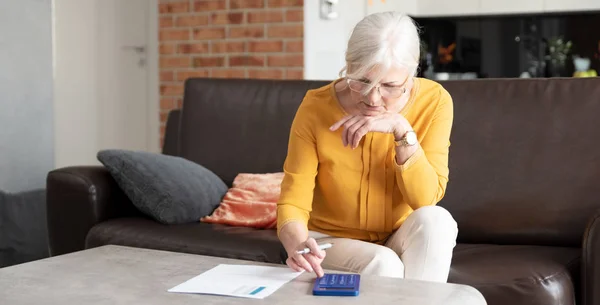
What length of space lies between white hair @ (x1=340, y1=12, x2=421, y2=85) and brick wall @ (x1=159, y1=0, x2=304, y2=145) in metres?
2.74

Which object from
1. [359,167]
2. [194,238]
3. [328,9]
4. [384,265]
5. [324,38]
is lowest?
[194,238]

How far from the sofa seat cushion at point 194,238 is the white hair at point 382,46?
766 mm

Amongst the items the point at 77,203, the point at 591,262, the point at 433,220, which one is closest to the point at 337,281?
the point at 433,220

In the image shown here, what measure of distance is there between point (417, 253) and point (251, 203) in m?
1.08

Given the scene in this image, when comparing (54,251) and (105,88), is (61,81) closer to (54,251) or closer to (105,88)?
(105,88)

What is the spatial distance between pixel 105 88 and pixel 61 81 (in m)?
0.36

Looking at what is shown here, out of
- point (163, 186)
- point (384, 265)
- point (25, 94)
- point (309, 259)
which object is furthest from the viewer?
point (25, 94)

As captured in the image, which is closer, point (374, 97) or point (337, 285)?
point (337, 285)

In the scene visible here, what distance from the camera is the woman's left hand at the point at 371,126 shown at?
1.83 metres

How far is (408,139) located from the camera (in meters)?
1.84

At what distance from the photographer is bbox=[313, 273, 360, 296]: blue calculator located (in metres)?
1.46

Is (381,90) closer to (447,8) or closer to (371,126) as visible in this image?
(371,126)

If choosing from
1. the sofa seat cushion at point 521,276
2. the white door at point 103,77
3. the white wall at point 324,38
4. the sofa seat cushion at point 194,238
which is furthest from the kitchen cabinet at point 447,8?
the sofa seat cushion at point 521,276

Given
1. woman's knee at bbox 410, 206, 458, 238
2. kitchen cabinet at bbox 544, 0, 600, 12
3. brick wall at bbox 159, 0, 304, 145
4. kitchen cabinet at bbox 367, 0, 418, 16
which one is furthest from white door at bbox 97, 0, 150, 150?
woman's knee at bbox 410, 206, 458, 238
